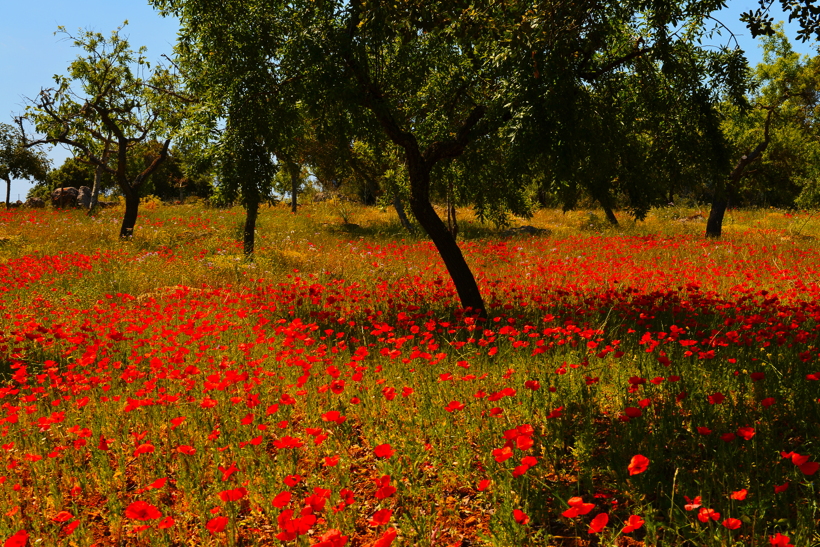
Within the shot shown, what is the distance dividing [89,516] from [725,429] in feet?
14.0

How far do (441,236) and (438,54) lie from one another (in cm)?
305

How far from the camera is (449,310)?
793 cm

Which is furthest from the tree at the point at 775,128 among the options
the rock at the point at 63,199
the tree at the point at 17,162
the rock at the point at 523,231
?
the tree at the point at 17,162

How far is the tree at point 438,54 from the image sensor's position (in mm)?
5828

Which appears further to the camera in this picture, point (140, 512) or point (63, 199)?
point (63, 199)

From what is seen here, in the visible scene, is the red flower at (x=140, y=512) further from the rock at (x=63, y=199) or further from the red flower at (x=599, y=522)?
the rock at (x=63, y=199)

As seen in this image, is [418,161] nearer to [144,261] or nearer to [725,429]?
[725,429]

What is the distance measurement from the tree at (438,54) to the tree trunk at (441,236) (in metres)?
0.02

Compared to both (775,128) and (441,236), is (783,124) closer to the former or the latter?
(775,128)

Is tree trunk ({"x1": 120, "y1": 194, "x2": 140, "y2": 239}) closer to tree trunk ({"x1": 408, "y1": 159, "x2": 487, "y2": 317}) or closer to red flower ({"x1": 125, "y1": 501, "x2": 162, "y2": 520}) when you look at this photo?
tree trunk ({"x1": 408, "y1": 159, "x2": 487, "y2": 317})

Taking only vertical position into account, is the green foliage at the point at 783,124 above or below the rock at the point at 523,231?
above

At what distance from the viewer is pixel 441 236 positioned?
8.12 metres

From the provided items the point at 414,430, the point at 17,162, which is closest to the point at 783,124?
the point at 414,430

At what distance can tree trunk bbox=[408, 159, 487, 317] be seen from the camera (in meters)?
7.91
